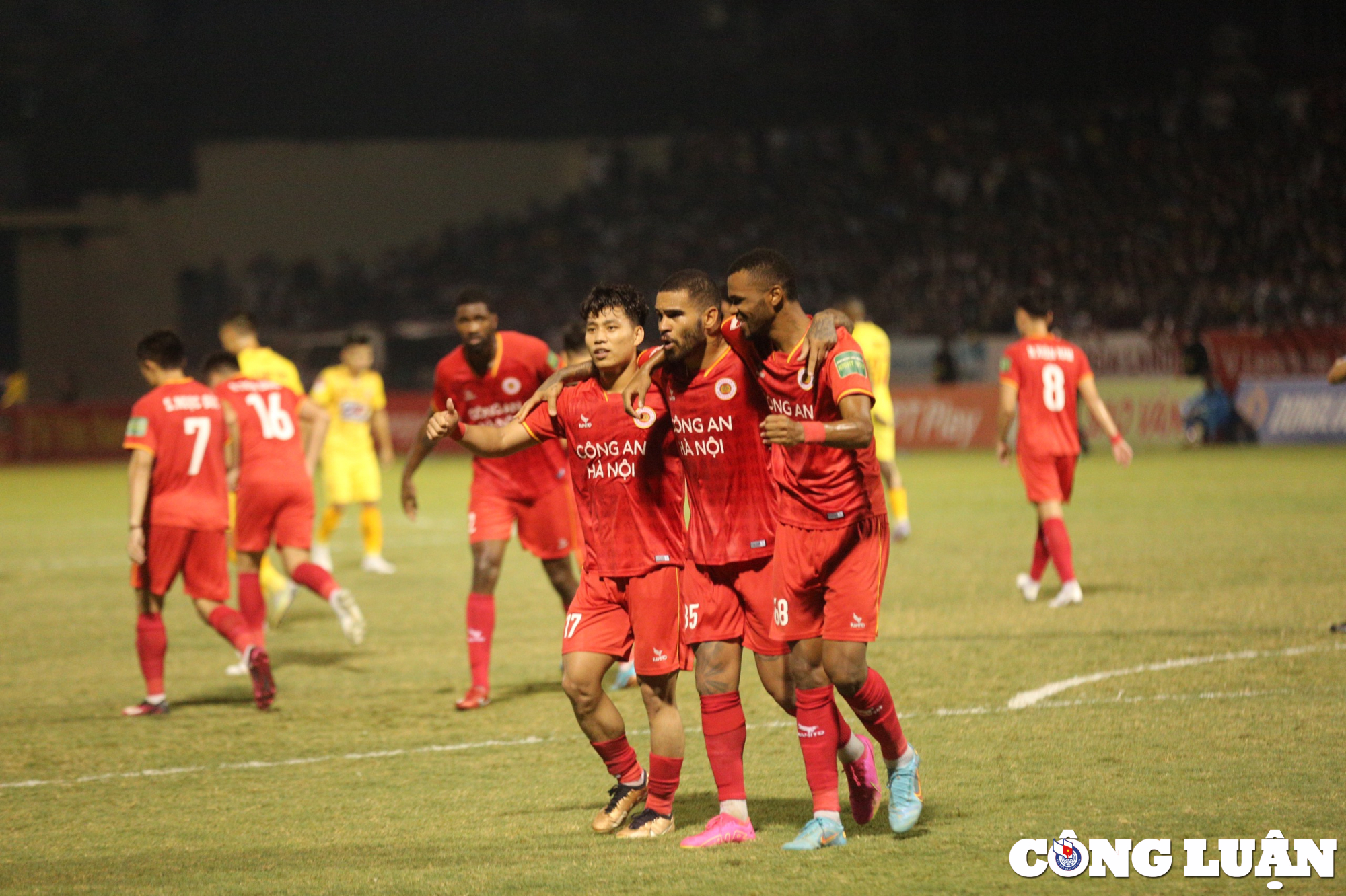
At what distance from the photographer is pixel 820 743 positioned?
523 cm

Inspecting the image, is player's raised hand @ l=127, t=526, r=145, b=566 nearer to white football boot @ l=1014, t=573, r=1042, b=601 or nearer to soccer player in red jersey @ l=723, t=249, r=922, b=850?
soccer player in red jersey @ l=723, t=249, r=922, b=850

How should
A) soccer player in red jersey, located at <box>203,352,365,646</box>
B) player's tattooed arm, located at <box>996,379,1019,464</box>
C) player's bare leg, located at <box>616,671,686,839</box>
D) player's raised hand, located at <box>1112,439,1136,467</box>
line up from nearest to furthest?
player's bare leg, located at <box>616,671,686,839</box> < soccer player in red jersey, located at <box>203,352,365,646</box> < player's raised hand, located at <box>1112,439,1136,467</box> < player's tattooed arm, located at <box>996,379,1019,464</box>

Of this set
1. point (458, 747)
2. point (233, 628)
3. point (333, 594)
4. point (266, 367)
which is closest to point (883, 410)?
point (266, 367)

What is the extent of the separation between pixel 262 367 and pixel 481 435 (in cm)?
624

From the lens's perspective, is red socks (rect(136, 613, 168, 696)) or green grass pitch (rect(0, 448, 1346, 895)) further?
red socks (rect(136, 613, 168, 696))

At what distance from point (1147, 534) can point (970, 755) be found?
349 inches

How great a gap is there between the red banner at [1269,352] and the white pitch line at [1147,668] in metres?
18.8

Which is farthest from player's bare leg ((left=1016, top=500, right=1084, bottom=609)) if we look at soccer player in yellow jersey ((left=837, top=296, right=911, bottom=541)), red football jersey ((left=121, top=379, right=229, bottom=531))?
red football jersey ((left=121, top=379, right=229, bottom=531))

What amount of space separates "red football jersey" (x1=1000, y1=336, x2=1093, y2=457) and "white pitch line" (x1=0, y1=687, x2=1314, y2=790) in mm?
3584

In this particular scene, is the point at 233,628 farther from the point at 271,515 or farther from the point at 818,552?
the point at 818,552

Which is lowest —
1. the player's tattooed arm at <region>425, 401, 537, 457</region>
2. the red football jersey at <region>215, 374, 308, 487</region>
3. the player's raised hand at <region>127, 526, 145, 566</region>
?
the player's raised hand at <region>127, 526, 145, 566</region>

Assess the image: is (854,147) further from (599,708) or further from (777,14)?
(599,708)

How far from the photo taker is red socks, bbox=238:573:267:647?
9078mm

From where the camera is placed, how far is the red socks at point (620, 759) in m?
5.64
